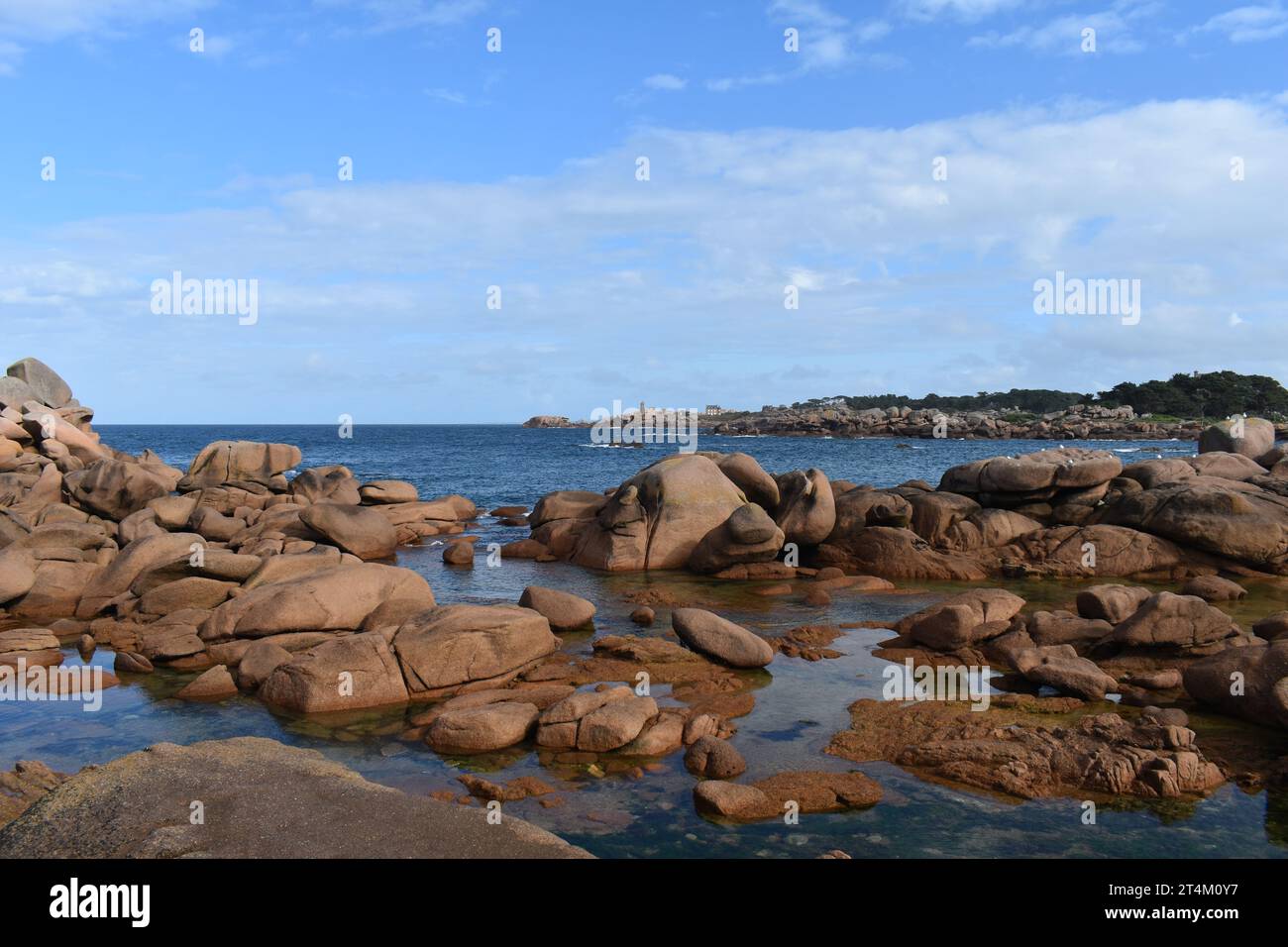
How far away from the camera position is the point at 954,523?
78.8 ft

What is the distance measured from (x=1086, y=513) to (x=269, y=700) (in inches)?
838

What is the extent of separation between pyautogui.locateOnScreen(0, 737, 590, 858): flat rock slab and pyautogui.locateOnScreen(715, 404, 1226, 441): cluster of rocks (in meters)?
84.0

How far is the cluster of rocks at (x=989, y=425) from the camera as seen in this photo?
321 feet

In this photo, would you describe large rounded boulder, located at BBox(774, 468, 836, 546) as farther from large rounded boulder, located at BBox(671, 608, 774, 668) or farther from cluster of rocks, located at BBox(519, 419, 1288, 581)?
large rounded boulder, located at BBox(671, 608, 774, 668)

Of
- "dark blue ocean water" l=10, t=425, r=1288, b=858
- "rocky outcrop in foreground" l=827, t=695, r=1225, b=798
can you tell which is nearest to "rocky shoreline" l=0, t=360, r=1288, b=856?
"rocky outcrop in foreground" l=827, t=695, r=1225, b=798

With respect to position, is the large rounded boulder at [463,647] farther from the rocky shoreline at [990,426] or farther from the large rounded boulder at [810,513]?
the rocky shoreline at [990,426]

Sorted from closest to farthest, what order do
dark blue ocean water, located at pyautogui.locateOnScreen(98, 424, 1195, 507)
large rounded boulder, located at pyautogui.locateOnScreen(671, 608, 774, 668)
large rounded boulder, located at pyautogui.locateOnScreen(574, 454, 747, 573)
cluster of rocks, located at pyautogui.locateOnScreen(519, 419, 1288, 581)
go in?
1. large rounded boulder, located at pyautogui.locateOnScreen(671, 608, 774, 668)
2. cluster of rocks, located at pyautogui.locateOnScreen(519, 419, 1288, 581)
3. large rounded boulder, located at pyautogui.locateOnScreen(574, 454, 747, 573)
4. dark blue ocean water, located at pyautogui.locateOnScreen(98, 424, 1195, 507)

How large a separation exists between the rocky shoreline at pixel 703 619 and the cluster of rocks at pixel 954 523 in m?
0.07

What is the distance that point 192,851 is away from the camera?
263 inches

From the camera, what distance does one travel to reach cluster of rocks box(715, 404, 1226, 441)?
97812 millimetres

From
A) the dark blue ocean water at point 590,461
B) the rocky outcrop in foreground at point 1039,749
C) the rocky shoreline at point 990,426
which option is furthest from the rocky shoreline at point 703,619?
the rocky shoreline at point 990,426
